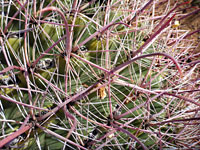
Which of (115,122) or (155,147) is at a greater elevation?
(115,122)

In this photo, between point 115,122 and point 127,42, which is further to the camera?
point 127,42

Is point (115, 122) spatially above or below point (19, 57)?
below

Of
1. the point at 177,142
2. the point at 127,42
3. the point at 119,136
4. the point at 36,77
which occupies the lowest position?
the point at 177,142

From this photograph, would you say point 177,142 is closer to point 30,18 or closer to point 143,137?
point 143,137

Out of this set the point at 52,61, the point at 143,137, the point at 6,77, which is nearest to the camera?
the point at 6,77

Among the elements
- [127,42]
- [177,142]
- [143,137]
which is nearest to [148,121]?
[143,137]

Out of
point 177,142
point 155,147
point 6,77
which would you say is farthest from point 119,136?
point 6,77

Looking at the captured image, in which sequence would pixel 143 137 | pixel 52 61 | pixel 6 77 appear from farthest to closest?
1. pixel 143 137
2. pixel 52 61
3. pixel 6 77

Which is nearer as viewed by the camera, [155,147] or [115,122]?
[115,122]

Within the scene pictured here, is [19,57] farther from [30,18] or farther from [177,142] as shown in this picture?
[177,142]
